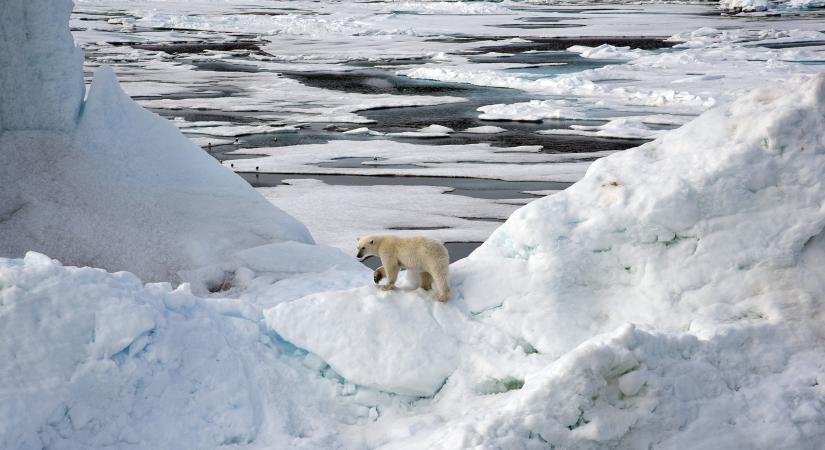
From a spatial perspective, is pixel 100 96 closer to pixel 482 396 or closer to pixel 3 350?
pixel 3 350

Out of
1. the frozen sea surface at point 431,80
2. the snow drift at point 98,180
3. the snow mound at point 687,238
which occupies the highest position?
the snow mound at point 687,238

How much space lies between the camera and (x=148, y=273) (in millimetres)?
6934

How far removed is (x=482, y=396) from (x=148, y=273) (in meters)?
4.02

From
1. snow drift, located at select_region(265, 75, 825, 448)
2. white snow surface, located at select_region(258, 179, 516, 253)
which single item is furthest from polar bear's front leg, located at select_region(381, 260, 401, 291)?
white snow surface, located at select_region(258, 179, 516, 253)

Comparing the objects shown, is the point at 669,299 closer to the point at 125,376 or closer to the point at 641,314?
the point at 641,314

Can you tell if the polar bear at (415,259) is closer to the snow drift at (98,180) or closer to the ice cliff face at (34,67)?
the snow drift at (98,180)

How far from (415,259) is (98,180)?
4105mm

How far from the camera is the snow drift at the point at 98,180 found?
698cm

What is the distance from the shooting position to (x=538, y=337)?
3834 millimetres

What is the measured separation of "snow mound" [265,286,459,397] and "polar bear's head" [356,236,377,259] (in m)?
0.41

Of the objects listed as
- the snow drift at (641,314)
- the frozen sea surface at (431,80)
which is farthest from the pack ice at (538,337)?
the frozen sea surface at (431,80)

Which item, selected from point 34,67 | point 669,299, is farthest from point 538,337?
point 34,67

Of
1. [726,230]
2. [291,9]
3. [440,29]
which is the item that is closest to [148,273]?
[726,230]

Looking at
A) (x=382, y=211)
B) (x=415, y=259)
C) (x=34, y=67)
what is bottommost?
(x=382, y=211)
